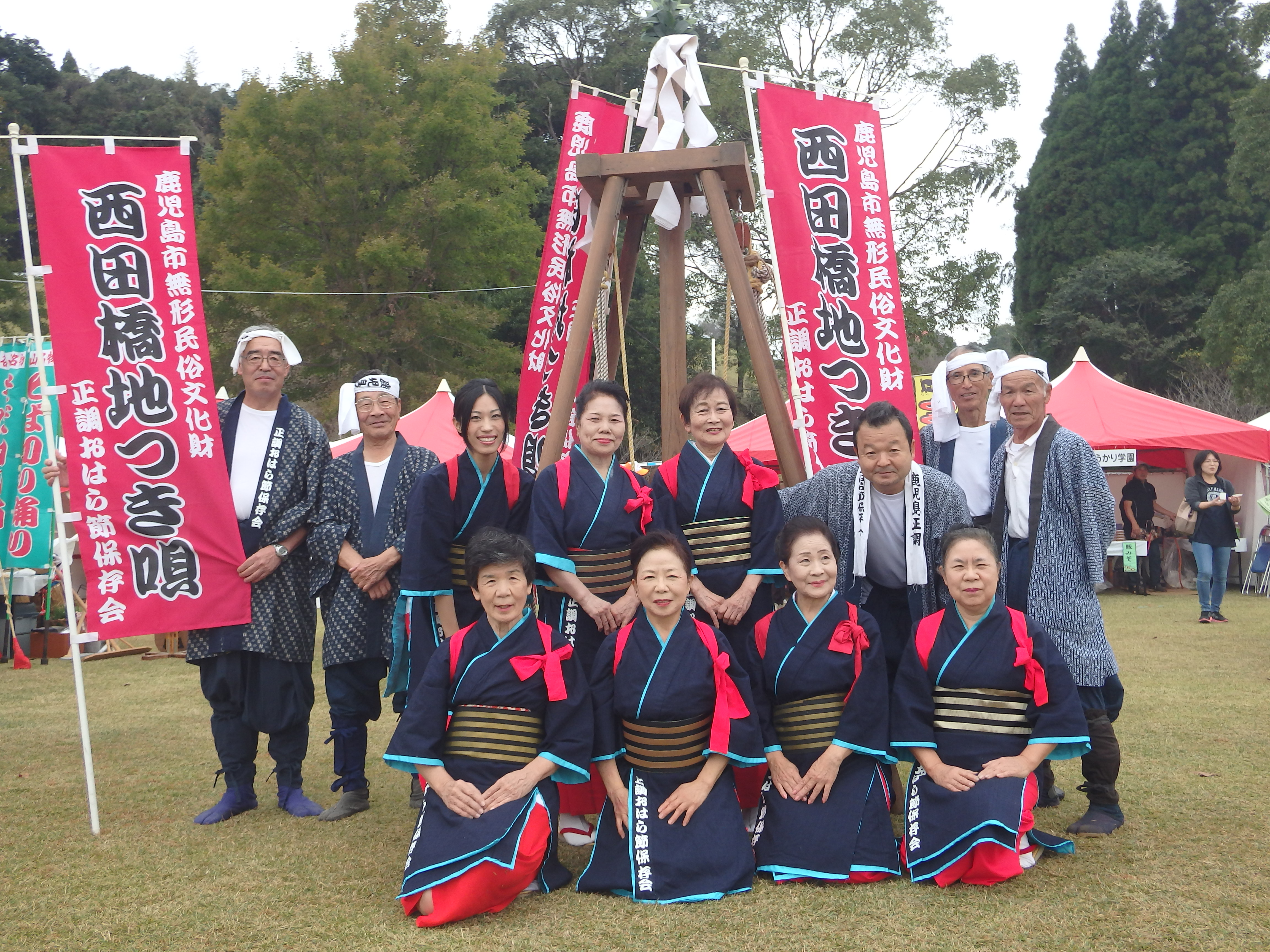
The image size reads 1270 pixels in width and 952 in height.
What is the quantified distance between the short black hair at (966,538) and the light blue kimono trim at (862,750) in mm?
654

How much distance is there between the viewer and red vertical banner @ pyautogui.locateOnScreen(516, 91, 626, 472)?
4.98 metres

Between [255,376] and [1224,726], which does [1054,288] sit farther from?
[255,376]

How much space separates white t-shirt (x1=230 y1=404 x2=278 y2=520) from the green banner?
166 inches

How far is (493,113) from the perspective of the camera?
23.3 metres

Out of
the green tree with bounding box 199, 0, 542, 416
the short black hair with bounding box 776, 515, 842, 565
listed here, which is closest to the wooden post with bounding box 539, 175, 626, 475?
the short black hair with bounding box 776, 515, 842, 565

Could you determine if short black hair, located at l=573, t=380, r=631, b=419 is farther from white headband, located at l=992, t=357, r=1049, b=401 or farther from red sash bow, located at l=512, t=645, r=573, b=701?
white headband, located at l=992, t=357, r=1049, b=401

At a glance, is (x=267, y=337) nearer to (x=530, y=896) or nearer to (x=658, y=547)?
(x=658, y=547)

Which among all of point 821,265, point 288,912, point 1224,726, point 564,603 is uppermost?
point 821,265

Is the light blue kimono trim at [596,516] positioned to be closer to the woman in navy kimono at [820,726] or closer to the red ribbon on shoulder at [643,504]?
the red ribbon on shoulder at [643,504]

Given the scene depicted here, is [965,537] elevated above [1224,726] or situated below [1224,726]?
above

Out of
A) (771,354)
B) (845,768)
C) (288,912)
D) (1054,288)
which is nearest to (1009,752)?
(845,768)

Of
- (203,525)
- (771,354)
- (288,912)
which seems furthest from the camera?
(771,354)

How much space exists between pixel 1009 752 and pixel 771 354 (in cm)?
193

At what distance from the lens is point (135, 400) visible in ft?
12.7
